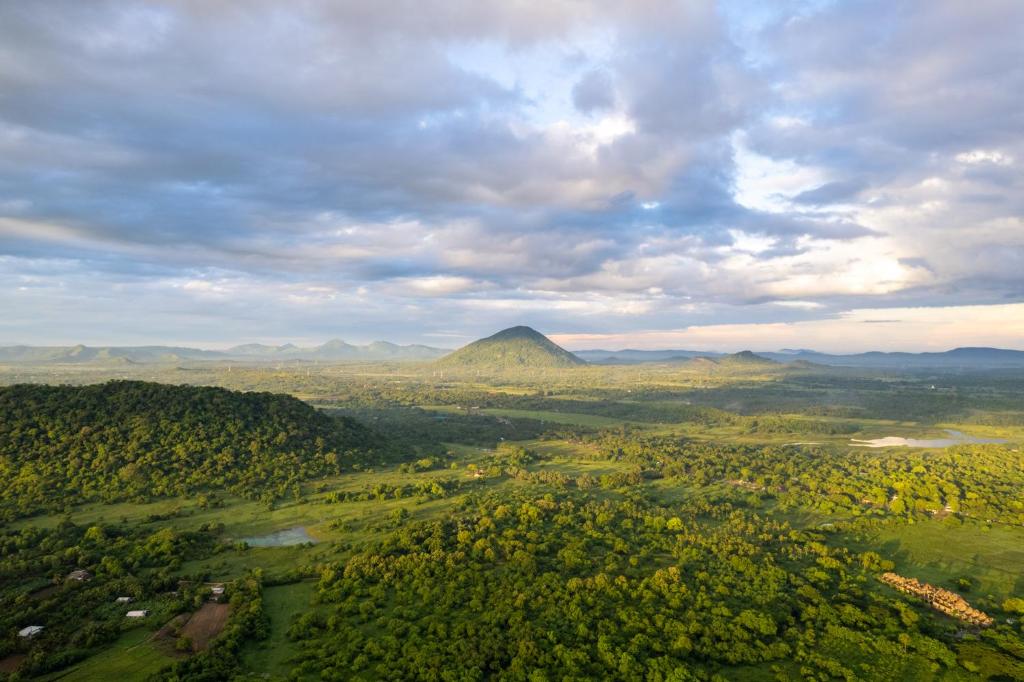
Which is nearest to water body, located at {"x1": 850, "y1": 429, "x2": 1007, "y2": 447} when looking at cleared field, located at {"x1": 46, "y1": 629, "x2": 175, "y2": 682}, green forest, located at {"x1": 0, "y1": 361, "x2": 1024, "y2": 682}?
green forest, located at {"x1": 0, "y1": 361, "x2": 1024, "y2": 682}

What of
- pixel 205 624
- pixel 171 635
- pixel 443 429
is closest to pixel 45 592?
pixel 171 635

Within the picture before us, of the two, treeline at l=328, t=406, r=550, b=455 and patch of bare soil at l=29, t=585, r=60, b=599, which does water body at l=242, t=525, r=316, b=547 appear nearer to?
patch of bare soil at l=29, t=585, r=60, b=599

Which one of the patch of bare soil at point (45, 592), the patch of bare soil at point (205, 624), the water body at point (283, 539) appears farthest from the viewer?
the water body at point (283, 539)

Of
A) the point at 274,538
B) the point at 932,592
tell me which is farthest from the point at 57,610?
the point at 932,592

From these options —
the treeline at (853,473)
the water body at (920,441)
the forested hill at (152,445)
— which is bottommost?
the water body at (920,441)

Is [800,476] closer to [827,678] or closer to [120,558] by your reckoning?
[827,678]

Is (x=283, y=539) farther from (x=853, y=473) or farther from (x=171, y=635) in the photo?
(x=853, y=473)

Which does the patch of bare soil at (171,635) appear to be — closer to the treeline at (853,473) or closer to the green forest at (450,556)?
the green forest at (450,556)

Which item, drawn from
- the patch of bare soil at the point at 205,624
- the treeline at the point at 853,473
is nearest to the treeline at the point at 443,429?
the treeline at the point at 853,473
